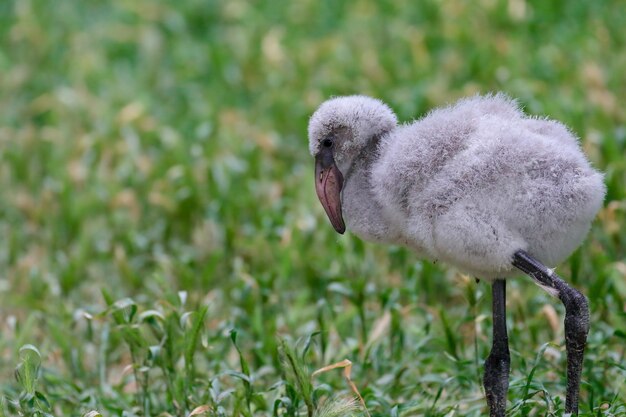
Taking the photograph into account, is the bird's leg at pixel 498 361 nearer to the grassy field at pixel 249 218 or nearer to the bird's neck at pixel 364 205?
the grassy field at pixel 249 218

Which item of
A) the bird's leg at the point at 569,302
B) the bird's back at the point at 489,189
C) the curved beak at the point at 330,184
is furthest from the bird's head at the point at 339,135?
the bird's leg at the point at 569,302

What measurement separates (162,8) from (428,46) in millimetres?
2163

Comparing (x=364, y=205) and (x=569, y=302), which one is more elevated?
(x=364, y=205)

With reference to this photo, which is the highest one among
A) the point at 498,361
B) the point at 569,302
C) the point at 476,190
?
the point at 476,190

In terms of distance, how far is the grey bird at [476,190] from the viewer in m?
3.48

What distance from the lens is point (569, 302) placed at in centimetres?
351

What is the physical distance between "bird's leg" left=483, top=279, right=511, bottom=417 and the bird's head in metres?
0.62

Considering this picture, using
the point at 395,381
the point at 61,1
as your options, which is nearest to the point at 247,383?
the point at 395,381

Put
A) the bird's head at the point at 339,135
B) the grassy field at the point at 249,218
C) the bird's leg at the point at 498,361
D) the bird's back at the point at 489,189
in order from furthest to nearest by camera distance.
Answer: the grassy field at the point at 249,218
the bird's head at the point at 339,135
the bird's leg at the point at 498,361
the bird's back at the point at 489,189

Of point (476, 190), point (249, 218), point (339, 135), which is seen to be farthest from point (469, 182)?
point (249, 218)

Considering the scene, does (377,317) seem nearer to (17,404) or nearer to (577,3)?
(17,404)

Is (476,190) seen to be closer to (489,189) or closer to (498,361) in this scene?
(489,189)

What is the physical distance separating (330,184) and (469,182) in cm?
64

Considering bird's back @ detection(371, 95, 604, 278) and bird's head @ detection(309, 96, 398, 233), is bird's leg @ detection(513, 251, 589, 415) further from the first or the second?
bird's head @ detection(309, 96, 398, 233)
